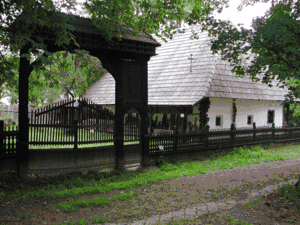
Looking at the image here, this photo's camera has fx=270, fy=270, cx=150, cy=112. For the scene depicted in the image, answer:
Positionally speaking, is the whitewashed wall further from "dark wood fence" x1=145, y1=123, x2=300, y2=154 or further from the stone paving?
the stone paving

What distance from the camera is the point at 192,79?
51.0 feet

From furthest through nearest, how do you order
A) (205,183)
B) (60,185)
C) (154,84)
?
1. (154,84)
2. (205,183)
3. (60,185)

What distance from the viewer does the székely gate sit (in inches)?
287

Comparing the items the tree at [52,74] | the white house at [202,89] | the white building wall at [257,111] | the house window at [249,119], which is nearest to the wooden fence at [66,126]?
the tree at [52,74]

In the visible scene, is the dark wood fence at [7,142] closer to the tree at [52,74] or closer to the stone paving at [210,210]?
the tree at [52,74]

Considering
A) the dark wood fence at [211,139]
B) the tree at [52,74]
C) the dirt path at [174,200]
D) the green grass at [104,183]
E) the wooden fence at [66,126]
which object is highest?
the tree at [52,74]

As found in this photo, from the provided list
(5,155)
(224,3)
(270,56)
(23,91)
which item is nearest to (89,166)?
(5,155)

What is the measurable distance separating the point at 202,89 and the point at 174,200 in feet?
29.9

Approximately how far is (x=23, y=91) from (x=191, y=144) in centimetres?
680

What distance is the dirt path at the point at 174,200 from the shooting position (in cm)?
498

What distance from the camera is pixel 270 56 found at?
6969 millimetres

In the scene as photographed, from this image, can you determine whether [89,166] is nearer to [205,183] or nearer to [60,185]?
[60,185]

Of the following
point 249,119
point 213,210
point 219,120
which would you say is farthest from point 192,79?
point 213,210

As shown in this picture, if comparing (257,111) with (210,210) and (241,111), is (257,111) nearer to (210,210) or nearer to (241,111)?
(241,111)
